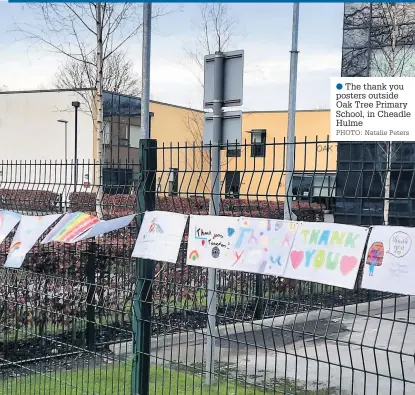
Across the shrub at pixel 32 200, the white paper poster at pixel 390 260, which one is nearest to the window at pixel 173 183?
the white paper poster at pixel 390 260

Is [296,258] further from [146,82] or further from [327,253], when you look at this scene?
[146,82]

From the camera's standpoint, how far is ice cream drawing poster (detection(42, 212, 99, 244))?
172 inches

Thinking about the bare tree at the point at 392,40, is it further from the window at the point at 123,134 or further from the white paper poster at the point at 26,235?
the window at the point at 123,134

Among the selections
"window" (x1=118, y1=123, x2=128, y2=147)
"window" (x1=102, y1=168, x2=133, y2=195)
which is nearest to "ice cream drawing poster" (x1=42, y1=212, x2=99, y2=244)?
"window" (x1=102, y1=168, x2=133, y2=195)

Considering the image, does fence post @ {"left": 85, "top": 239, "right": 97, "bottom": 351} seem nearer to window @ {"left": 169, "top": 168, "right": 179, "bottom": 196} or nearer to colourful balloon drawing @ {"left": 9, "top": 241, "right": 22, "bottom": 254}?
colourful balloon drawing @ {"left": 9, "top": 241, "right": 22, "bottom": 254}

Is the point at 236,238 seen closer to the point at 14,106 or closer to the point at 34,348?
the point at 34,348

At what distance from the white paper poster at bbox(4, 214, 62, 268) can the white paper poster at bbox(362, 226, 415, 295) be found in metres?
2.68

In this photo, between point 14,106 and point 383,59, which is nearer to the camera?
point 383,59

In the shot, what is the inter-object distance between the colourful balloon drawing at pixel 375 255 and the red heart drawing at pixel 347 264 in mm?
71

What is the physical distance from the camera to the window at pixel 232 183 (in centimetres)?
390

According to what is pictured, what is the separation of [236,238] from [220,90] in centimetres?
240

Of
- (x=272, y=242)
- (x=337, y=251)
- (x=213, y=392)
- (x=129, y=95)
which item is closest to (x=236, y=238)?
(x=272, y=242)

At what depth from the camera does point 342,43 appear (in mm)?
21359
